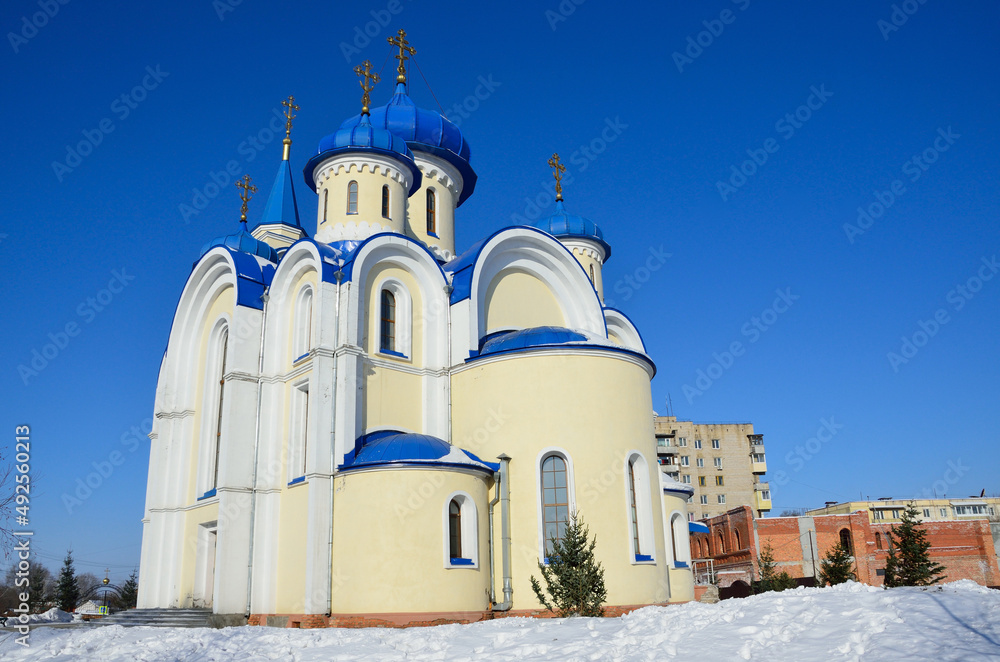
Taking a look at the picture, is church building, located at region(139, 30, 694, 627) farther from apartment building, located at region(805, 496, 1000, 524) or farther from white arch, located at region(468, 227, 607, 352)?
apartment building, located at region(805, 496, 1000, 524)

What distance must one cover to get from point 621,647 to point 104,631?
7477 mm

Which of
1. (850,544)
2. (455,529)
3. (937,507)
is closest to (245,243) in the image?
(455,529)

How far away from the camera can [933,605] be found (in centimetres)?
810

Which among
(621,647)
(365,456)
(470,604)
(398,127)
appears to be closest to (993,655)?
(621,647)

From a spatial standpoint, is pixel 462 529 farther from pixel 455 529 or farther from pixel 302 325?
pixel 302 325

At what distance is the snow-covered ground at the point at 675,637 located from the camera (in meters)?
7.04

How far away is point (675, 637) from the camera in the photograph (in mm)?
8336

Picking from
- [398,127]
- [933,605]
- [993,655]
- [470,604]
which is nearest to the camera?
[993,655]

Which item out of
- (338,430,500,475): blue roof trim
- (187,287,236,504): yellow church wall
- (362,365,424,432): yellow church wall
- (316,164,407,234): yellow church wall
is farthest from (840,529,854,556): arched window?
(187,287,236,504): yellow church wall

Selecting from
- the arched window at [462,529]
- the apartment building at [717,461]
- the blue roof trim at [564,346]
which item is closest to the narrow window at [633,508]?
the blue roof trim at [564,346]

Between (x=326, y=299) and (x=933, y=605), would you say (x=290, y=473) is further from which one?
(x=933, y=605)

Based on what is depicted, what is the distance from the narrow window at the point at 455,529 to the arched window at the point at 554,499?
1.46 m

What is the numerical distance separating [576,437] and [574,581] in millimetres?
2931

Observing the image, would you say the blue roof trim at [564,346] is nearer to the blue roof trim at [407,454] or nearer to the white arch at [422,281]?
the white arch at [422,281]
